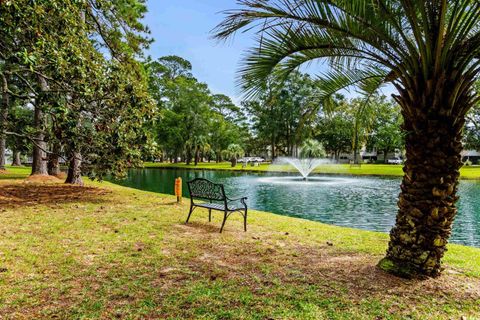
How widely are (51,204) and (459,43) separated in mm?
9541

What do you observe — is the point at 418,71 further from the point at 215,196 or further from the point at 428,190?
the point at 215,196

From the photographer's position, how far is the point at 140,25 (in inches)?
567

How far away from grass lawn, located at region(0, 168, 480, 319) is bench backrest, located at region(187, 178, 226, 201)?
0.67m

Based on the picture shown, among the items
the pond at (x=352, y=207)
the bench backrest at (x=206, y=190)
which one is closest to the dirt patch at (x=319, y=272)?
the bench backrest at (x=206, y=190)

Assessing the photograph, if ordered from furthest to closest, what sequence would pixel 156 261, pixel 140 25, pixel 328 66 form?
pixel 140 25
pixel 328 66
pixel 156 261

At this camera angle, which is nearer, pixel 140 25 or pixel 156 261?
pixel 156 261

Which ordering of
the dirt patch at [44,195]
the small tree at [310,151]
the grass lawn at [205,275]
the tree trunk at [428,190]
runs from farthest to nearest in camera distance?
the small tree at [310,151] < the dirt patch at [44,195] < the tree trunk at [428,190] < the grass lawn at [205,275]

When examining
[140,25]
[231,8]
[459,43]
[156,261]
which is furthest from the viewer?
[140,25]

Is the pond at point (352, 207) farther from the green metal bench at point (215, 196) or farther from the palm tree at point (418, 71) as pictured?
the palm tree at point (418, 71)

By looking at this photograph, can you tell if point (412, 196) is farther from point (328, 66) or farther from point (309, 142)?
point (309, 142)

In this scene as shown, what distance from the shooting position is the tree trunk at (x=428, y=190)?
12.1 ft

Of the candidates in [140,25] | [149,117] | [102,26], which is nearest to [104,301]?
[149,117]

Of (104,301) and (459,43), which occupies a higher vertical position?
(459,43)

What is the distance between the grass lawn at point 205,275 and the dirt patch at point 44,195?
2267 mm
